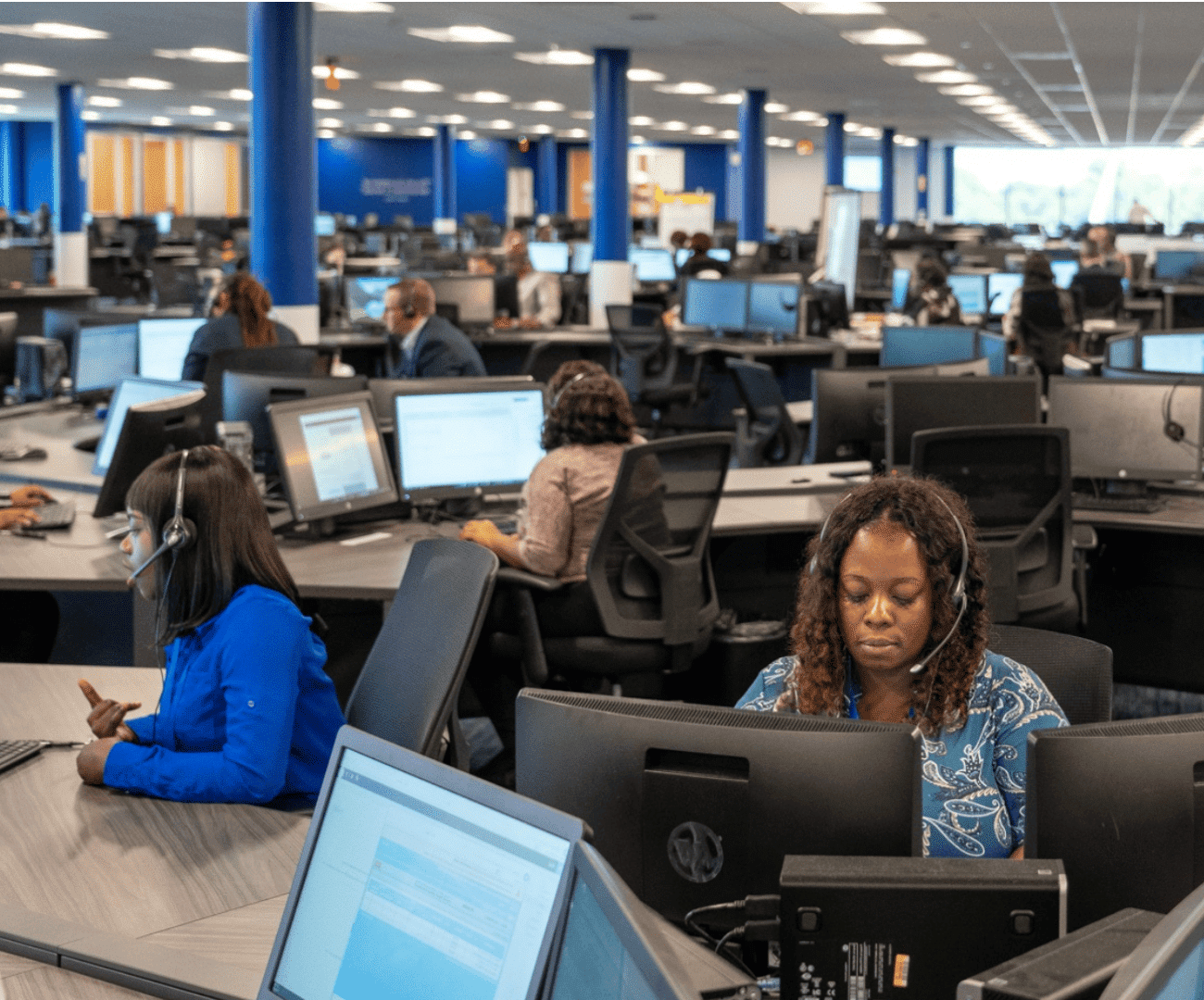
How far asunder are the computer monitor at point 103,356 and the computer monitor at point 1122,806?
558cm

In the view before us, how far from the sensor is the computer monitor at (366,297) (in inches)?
444

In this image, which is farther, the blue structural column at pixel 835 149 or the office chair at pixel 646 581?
the blue structural column at pixel 835 149

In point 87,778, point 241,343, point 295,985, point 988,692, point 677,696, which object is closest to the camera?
point 295,985

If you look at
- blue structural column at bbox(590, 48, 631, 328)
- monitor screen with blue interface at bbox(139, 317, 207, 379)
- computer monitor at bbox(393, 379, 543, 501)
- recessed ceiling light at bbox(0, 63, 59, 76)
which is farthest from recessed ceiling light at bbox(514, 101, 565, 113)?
computer monitor at bbox(393, 379, 543, 501)

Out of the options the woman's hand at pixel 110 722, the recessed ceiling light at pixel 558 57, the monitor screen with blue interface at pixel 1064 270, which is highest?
the recessed ceiling light at pixel 558 57

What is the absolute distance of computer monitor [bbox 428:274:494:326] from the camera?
10.7 m

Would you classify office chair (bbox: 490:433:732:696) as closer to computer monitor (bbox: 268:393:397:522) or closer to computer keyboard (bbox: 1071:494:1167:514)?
computer monitor (bbox: 268:393:397:522)

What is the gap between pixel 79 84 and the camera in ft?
58.6

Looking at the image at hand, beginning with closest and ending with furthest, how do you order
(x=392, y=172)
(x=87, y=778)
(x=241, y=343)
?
1. (x=87, y=778)
2. (x=241, y=343)
3. (x=392, y=172)

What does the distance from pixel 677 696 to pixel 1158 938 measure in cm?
403

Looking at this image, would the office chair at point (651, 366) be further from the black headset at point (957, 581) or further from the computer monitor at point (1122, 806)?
the computer monitor at point (1122, 806)

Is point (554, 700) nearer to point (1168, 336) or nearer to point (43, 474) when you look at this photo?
point (43, 474)

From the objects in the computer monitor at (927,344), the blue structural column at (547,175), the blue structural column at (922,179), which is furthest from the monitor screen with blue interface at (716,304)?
the blue structural column at (922,179)

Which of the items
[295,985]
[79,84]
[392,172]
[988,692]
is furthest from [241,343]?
[392,172]
